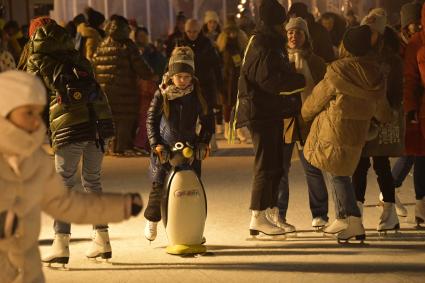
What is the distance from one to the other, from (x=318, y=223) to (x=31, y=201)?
526 centimetres

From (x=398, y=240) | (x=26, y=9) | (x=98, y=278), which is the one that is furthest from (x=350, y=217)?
(x=26, y=9)

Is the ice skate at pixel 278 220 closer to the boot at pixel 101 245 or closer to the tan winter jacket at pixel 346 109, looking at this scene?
the tan winter jacket at pixel 346 109

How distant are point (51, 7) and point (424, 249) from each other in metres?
19.9

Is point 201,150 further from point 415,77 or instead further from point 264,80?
point 415,77

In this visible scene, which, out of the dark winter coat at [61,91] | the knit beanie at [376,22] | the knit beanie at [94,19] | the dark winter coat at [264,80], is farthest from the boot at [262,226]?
the knit beanie at [94,19]

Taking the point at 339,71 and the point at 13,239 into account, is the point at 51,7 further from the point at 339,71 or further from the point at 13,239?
the point at 13,239

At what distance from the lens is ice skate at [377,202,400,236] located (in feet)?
34.3

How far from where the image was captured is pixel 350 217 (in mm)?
10008

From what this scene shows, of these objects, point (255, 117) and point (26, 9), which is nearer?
point (255, 117)

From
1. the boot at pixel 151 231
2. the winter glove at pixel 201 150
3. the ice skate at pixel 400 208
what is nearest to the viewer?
the winter glove at pixel 201 150

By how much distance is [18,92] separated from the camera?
569 cm

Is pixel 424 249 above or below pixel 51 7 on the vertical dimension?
below

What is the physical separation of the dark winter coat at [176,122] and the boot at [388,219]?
65.4 inches

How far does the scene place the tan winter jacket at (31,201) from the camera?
5.70 metres
